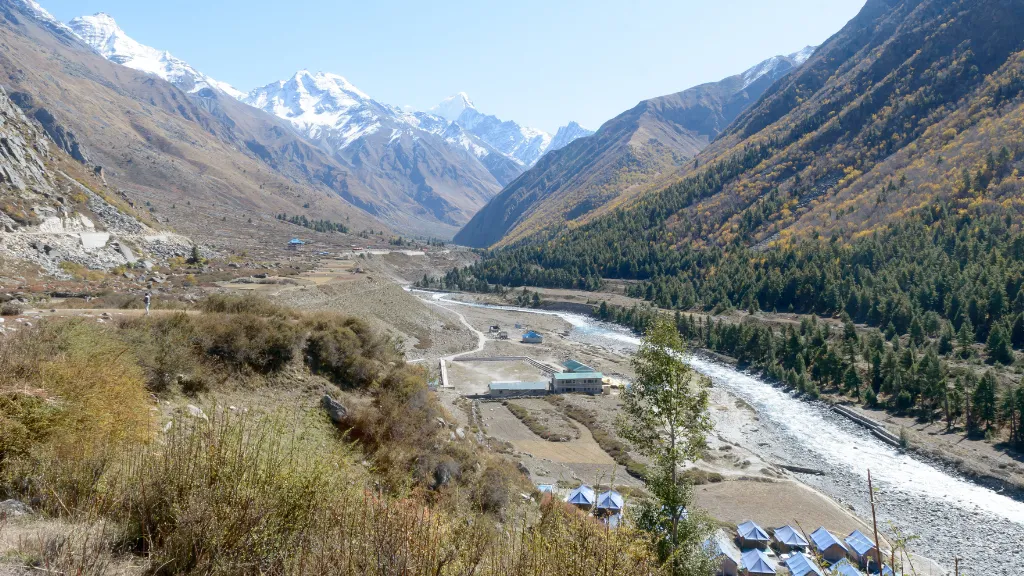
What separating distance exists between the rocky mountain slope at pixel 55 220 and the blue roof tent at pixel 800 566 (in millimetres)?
49046

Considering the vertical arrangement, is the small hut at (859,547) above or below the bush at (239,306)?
below

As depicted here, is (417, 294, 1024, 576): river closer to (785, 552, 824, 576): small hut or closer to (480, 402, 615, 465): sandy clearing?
(785, 552, 824, 576): small hut

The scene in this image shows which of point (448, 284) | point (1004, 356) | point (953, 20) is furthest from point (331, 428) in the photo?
point (953, 20)

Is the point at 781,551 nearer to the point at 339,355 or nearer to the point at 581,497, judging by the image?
the point at 581,497

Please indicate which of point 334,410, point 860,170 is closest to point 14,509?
point 334,410

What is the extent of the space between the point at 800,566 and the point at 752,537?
2.30 meters

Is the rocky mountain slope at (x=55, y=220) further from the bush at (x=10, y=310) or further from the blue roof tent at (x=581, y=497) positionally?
the blue roof tent at (x=581, y=497)

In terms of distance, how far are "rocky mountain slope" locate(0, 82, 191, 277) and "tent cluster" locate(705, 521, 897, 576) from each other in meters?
47.0

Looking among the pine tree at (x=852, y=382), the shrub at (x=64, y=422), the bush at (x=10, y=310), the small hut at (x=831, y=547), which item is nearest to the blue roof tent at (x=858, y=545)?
the small hut at (x=831, y=547)

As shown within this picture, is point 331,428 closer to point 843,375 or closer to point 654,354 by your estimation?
point 654,354

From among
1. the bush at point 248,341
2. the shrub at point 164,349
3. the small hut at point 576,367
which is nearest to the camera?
the shrub at point 164,349

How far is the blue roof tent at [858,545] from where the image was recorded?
21.2m

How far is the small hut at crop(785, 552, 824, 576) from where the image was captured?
19.4 m

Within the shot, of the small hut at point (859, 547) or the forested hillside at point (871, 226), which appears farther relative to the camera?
the forested hillside at point (871, 226)
